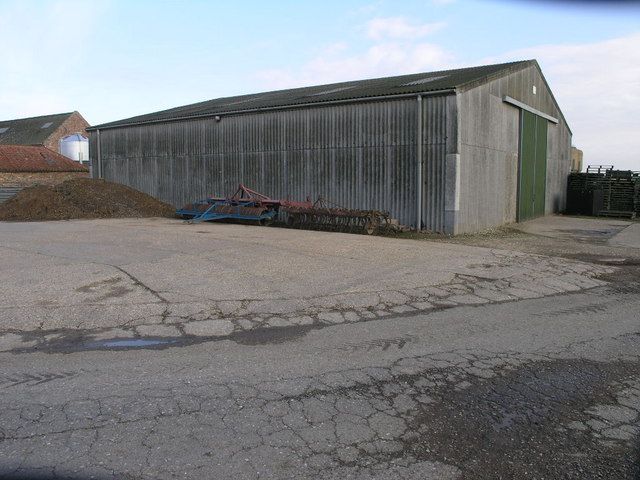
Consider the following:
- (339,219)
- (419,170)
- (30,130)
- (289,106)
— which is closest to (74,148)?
(30,130)

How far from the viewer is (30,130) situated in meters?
54.6

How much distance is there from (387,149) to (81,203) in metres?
13.0

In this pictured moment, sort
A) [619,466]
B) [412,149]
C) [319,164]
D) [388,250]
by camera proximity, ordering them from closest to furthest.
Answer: [619,466] < [388,250] < [412,149] < [319,164]

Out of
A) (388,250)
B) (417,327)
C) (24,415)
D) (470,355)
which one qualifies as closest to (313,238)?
(388,250)

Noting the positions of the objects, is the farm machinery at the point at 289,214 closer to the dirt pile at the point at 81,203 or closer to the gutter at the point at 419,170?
the gutter at the point at 419,170

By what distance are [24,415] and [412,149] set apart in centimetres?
1450

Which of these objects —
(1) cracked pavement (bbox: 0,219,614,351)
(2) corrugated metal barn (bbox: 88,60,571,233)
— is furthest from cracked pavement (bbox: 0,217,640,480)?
(2) corrugated metal barn (bbox: 88,60,571,233)

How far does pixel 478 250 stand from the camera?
12453mm

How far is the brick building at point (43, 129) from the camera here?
5238cm

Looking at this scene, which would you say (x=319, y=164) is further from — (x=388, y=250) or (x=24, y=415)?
(x=24, y=415)

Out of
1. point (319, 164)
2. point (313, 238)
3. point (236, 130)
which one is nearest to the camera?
point (313, 238)

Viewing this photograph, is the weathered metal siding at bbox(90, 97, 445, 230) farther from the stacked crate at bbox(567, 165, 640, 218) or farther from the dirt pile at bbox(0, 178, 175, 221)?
the stacked crate at bbox(567, 165, 640, 218)

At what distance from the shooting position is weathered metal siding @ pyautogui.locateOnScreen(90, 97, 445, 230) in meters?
16.9

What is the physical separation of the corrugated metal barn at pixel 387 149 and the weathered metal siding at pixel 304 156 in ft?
0.13
